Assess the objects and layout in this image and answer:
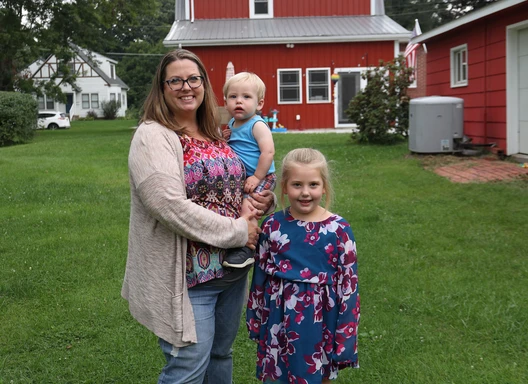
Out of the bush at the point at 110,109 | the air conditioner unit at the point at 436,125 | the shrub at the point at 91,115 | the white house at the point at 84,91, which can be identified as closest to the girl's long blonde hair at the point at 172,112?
the air conditioner unit at the point at 436,125

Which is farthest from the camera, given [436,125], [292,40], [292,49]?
[292,49]

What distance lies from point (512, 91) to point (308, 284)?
11201 mm

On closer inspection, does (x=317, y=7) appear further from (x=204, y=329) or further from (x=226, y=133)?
(x=204, y=329)

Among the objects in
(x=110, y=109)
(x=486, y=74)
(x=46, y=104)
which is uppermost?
(x=46, y=104)

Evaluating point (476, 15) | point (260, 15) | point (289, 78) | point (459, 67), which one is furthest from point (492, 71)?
point (260, 15)

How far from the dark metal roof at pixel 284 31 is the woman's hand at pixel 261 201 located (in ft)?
68.6

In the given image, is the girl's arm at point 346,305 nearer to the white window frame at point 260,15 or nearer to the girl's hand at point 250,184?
the girl's hand at point 250,184

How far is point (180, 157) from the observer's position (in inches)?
101

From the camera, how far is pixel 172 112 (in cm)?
272

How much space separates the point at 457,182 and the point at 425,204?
→ 5.45 ft

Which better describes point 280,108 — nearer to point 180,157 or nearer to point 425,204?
point 425,204

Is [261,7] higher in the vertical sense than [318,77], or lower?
higher

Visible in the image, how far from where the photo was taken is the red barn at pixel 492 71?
12.5m

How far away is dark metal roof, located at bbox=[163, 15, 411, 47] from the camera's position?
2338 cm
